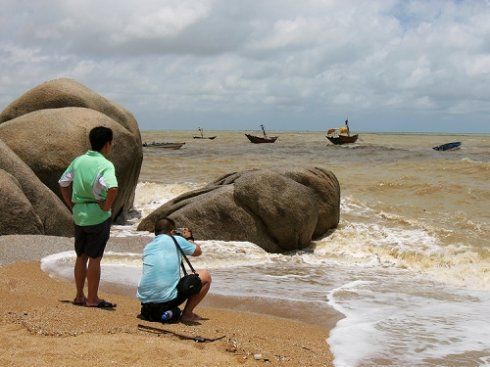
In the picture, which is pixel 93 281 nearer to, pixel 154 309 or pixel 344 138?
pixel 154 309

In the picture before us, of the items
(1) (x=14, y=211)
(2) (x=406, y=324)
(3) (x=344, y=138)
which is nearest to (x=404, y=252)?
(2) (x=406, y=324)

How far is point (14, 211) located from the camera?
865 centimetres

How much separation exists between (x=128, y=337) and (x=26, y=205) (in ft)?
17.1

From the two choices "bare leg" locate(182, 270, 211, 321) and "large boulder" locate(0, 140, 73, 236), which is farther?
"large boulder" locate(0, 140, 73, 236)

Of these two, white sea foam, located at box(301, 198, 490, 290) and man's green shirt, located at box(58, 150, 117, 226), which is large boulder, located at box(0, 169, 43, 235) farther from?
white sea foam, located at box(301, 198, 490, 290)

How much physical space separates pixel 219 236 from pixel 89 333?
5.64m

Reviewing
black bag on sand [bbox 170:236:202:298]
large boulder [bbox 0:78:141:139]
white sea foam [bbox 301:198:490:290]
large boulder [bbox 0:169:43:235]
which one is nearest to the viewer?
black bag on sand [bbox 170:236:202:298]

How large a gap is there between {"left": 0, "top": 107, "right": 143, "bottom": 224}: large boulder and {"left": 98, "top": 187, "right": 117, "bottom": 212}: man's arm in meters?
5.94

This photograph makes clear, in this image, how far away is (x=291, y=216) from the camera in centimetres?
1021

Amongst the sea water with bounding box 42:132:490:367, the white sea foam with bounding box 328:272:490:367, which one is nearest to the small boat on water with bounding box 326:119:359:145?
the sea water with bounding box 42:132:490:367

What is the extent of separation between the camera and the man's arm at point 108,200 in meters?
4.95

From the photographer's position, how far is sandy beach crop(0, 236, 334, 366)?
389 cm

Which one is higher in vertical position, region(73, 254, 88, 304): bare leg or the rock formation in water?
the rock formation in water

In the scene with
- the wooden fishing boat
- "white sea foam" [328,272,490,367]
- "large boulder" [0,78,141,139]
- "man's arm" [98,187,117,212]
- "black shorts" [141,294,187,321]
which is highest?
"large boulder" [0,78,141,139]
